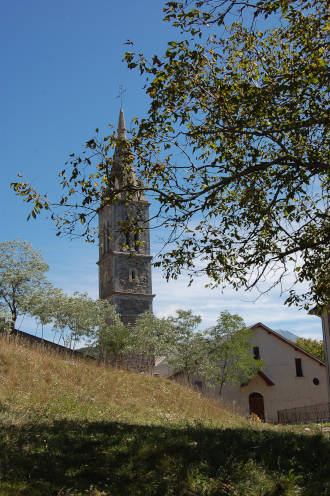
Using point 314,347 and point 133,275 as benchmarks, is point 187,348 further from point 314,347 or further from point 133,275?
point 314,347

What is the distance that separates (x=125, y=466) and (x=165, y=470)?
560mm

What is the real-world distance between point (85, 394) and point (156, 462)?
270 inches

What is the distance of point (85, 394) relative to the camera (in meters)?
13.6

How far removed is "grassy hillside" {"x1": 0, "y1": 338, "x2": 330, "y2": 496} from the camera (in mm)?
6387

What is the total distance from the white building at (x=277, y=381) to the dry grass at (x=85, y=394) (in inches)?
953

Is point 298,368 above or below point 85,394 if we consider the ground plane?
above

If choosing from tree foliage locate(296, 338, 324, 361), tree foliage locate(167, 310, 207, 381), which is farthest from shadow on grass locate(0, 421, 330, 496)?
tree foliage locate(296, 338, 324, 361)

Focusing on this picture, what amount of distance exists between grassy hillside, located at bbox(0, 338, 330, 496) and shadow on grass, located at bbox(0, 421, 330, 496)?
0.5 inches

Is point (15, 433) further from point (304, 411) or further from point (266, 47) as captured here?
point (304, 411)

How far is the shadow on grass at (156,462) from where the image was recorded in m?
6.36

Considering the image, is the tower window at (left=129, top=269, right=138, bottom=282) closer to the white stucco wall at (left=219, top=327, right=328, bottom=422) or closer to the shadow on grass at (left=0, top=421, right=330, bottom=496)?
the white stucco wall at (left=219, top=327, right=328, bottom=422)

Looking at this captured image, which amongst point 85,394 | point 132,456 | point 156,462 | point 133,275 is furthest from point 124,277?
point 156,462

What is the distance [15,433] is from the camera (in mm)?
8414

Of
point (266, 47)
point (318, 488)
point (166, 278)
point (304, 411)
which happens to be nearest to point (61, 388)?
point (166, 278)
